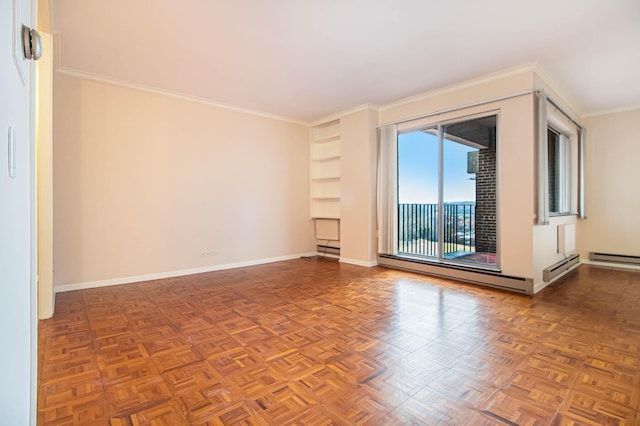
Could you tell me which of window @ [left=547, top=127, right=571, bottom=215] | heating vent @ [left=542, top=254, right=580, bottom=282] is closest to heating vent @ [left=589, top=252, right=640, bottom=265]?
heating vent @ [left=542, top=254, right=580, bottom=282]

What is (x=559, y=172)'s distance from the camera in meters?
5.00

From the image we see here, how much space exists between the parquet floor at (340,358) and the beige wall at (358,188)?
5.56 feet

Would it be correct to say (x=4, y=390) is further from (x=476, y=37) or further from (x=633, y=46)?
(x=633, y=46)

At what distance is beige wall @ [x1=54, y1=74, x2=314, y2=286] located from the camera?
12.5 feet

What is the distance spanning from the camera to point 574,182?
539cm

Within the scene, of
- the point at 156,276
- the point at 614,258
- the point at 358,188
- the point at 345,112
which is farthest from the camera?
the point at 345,112

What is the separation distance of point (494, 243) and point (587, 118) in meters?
3.48

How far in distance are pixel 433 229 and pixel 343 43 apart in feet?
10.1

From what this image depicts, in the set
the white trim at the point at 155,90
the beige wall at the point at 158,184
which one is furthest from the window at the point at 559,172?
the white trim at the point at 155,90

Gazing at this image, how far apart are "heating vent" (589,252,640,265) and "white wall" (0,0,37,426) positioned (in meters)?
7.22

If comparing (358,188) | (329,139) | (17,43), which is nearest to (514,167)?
(358,188)

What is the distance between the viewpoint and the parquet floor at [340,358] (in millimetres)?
1579

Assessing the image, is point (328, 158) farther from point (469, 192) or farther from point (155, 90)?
point (155, 90)

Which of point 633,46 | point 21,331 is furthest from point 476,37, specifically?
point 21,331
